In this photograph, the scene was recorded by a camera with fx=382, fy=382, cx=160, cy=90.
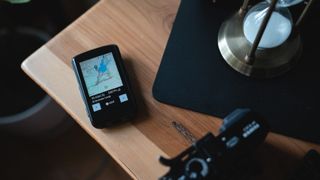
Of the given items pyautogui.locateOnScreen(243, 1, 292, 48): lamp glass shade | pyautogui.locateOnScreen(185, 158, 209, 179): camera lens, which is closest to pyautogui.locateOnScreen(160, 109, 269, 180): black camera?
pyautogui.locateOnScreen(185, 158, 209, 179): camera lens

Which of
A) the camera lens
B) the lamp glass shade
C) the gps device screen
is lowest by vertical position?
the camera lens

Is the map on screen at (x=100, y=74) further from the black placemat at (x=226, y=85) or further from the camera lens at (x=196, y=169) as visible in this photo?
the camera lens at (x=196, y=169)

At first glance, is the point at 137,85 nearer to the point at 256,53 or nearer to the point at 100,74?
the point at 100,74

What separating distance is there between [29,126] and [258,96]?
23.5 inches

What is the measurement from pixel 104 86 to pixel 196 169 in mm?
194

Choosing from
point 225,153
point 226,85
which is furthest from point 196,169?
point 226,85

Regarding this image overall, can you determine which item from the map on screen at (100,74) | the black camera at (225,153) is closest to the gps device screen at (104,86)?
the map on screen at (100,74)

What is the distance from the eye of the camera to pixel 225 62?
566 mm

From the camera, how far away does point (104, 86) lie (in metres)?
0.55

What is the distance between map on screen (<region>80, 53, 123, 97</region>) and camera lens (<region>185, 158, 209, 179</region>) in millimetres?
175

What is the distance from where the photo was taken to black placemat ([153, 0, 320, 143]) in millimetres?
536

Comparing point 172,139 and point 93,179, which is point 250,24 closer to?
point 172,139

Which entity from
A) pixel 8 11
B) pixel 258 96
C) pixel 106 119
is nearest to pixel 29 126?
pixel 8 11

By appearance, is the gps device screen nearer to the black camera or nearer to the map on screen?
the map on screen
